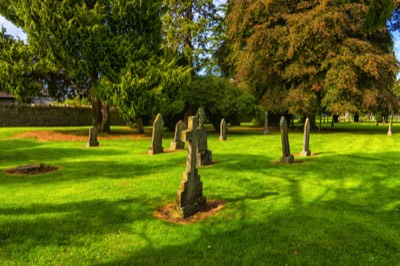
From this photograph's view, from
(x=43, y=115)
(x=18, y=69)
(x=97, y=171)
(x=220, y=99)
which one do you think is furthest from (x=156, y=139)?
(x=43, y=115)

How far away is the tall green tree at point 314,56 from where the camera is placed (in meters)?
23.8

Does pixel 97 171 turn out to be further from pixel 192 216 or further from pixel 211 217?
pixel 211 217

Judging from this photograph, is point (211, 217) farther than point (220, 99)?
No

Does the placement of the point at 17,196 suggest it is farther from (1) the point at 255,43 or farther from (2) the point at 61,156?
(1) the point at 255,43

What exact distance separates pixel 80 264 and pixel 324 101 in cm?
2494

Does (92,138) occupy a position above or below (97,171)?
above

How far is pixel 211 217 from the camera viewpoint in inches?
231

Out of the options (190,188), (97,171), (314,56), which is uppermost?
(314,56)

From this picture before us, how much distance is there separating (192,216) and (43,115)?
102 ft

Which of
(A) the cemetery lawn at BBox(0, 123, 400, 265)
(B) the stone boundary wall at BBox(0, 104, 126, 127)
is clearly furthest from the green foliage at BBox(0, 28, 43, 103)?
(A) the cemetery lawn at BBox(0, 123, 400, 265)

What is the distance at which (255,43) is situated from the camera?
26.6 meters

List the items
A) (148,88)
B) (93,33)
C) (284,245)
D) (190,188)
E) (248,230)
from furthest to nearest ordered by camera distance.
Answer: (148,88)
(93,33)
(190,188)
(248,230)
(284,245)

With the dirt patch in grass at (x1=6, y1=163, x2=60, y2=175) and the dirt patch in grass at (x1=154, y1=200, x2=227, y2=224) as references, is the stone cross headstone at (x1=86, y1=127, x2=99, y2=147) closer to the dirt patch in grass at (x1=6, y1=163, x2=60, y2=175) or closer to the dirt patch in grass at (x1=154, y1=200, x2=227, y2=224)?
the dirt patch in grass at (x1=6, y1=163, x2=60, y2=175)

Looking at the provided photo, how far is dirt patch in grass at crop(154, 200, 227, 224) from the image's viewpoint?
5.74 m
